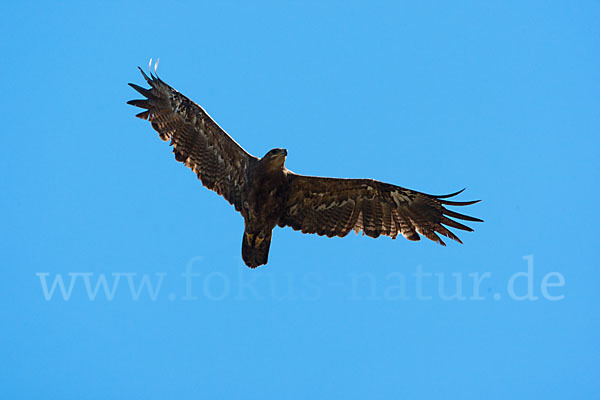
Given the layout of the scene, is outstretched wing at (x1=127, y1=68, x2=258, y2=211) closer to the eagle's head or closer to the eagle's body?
the eagle's body

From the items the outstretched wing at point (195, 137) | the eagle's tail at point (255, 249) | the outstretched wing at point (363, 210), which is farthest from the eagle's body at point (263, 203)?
the outstretched wing at point (195, 137)

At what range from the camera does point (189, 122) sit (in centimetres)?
949

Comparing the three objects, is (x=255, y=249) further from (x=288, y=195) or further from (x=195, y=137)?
(x=195, y=137)

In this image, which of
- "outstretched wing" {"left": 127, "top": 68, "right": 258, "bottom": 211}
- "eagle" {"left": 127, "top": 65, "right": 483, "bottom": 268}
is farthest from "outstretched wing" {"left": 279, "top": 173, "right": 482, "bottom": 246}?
"outstretched wing" {"left": 127, "top": 68, "right": 258, "bottom": 211}

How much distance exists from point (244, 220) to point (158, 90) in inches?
96.1

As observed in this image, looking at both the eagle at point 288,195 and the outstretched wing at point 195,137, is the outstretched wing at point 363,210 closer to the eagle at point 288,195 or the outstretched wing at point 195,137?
the eagle at point 288,195

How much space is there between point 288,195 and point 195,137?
1752mm

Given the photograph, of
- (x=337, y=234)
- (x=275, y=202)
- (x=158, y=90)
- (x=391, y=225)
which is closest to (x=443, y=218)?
(x=391, y=225)

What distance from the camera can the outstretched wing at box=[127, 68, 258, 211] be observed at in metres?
9.37

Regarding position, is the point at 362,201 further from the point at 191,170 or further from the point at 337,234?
the point at 191,170

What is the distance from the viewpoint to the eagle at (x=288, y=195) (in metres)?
9.14

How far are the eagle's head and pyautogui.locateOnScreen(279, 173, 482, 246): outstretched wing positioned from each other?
72 cm

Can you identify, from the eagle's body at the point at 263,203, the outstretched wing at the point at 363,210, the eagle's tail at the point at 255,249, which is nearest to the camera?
the eagle's body at the point at 263,203

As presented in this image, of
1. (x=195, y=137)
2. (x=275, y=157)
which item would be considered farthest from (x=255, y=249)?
(x=195, y=137)
